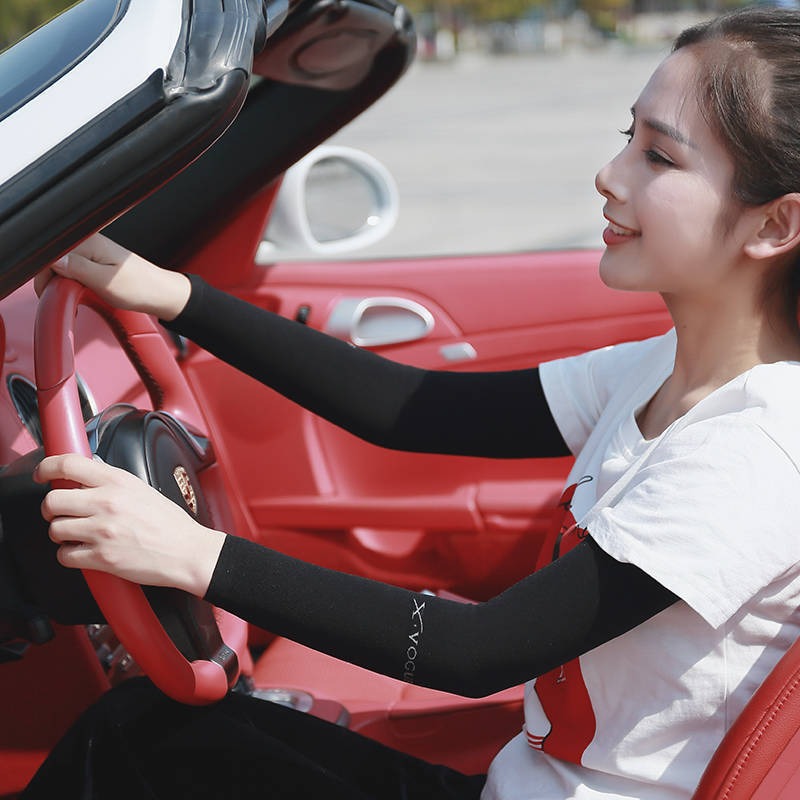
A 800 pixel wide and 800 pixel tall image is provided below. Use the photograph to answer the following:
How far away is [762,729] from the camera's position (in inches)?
41.9

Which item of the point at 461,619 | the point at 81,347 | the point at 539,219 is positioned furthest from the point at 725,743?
the point at 539,219

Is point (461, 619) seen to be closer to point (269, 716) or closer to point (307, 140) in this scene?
point (269, 716)

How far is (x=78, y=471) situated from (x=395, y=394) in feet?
2.09

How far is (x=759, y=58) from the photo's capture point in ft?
3.88

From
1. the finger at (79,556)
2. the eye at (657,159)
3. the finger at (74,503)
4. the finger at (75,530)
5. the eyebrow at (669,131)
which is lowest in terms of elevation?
the finger at (79,556)

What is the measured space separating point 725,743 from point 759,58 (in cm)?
67

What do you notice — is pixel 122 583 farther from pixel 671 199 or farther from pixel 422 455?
pixel 422 455

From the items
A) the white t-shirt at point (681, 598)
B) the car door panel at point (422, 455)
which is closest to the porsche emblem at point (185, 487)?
the white t-shirt at point (681, 598)

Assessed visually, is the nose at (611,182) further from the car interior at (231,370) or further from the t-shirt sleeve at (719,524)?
the car interior at (231,370)

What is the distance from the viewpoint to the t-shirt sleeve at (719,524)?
1.07 meters

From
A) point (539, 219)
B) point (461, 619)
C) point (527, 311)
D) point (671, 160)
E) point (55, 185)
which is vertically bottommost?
point (539, 219)

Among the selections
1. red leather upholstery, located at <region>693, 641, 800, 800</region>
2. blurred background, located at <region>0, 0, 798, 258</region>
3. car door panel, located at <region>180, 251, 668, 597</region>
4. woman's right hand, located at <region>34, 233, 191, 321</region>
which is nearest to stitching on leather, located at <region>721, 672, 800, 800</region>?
red leather upholstery, located at <region>693, 641, 800, 800</region>

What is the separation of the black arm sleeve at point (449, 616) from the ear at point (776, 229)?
0.35 m

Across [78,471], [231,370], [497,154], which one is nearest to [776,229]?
[78,471]
